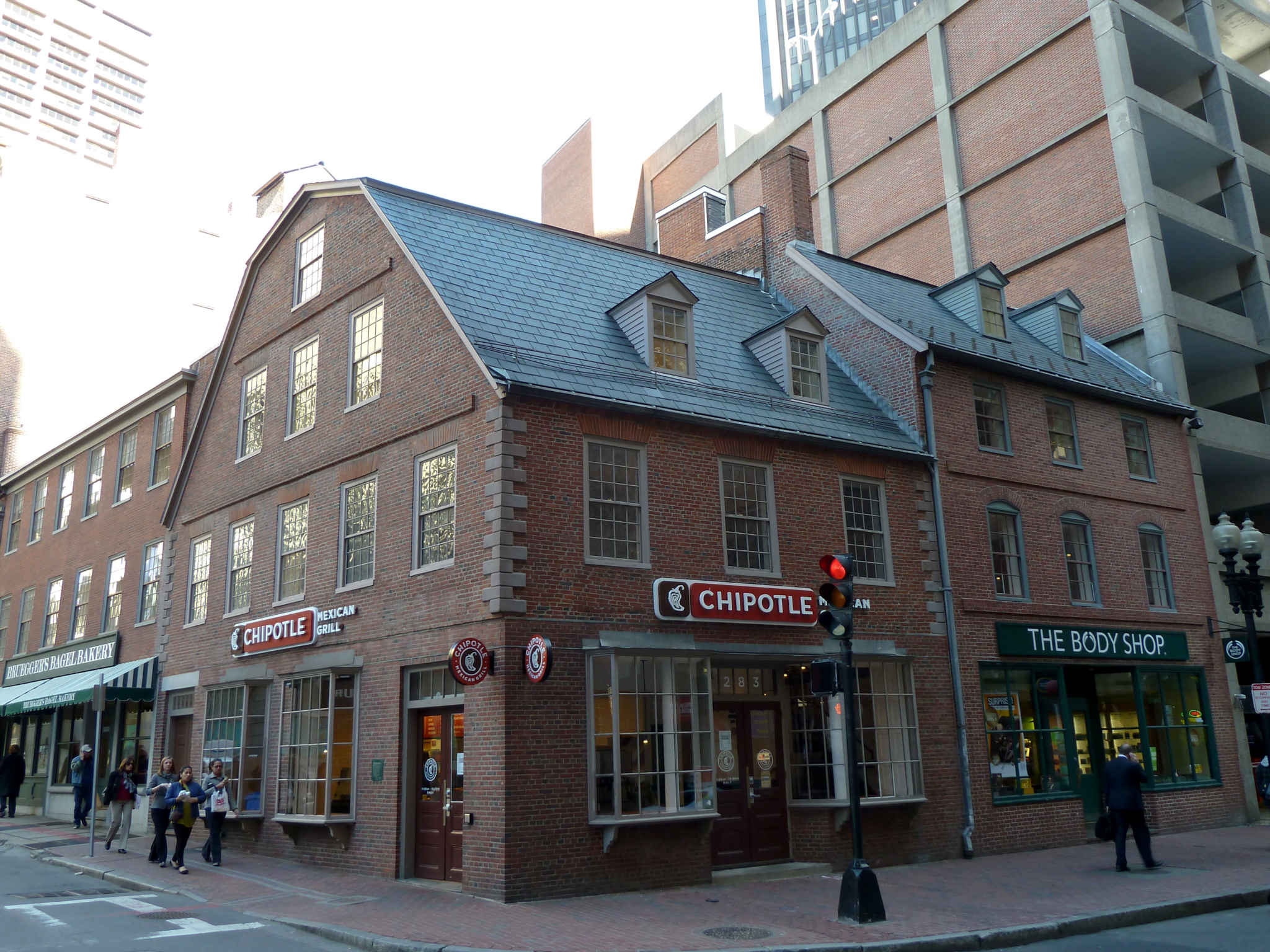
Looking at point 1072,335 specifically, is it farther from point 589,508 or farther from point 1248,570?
point 589,508

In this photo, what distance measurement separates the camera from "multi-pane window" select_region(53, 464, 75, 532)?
30312mm

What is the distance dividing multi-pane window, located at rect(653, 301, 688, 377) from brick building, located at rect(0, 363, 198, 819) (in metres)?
12.9

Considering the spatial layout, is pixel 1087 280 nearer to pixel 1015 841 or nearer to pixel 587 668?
pixel 1015 841

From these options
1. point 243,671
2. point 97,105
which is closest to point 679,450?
point 243,671

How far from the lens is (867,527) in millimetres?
18047

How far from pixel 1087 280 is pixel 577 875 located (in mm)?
21263

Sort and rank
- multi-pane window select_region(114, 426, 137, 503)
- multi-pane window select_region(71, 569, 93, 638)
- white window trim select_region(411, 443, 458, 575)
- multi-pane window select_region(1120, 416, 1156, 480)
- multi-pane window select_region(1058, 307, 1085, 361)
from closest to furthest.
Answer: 1. white window trim select_region(411, 443, 458, 575)
2. multi-pane window select_region(1120, 416, 1156, 480)
3. multi-pane window select_region(1058, 307, 1085, 361)
4. multi-pane window select_region(114, 426, 137, 503)
5. multi-pane window select_region(71, 569, 93, 638)

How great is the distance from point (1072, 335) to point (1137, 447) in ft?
9.91

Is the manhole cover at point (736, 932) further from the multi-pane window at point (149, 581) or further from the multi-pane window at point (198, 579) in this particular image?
the multi-pane window at point (149, 581)

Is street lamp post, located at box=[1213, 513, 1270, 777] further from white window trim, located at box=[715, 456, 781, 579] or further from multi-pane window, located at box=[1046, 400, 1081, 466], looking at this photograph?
white window trim, located at box=[715, 456, 781, 579]

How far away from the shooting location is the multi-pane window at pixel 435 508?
594 inches

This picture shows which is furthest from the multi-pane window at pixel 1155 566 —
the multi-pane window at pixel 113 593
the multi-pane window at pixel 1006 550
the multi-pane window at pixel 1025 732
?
the multi-pane window at pixel 113 593

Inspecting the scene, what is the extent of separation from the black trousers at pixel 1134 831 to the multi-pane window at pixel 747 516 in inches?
238

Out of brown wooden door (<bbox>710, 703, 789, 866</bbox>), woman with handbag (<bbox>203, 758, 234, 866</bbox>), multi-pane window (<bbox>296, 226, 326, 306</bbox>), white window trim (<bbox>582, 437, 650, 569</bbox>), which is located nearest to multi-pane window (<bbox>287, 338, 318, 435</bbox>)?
multi-pane window (<bbox>296, 226, 326, 306</bbox>)
